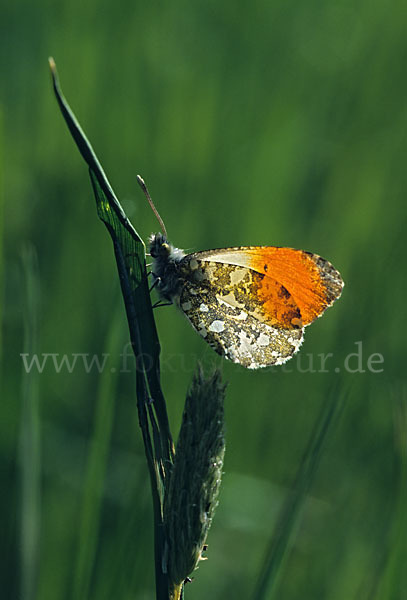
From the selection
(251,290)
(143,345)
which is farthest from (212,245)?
(143,345)

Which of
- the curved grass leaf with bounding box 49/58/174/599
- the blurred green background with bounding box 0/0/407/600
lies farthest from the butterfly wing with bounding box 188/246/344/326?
the curved grass leaf with bounding box 49/58/174/599

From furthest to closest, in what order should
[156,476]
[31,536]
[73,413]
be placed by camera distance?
[73,413] < [31,536] < [156,476]

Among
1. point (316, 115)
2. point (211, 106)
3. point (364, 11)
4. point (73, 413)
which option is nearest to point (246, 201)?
point (211, 106)

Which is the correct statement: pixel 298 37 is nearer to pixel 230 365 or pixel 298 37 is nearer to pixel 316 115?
pixel 316 115

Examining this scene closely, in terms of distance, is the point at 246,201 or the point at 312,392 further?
the point at 246,201

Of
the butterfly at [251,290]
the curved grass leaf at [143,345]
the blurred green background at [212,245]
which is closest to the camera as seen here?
the curved grass leaf at [143,345]

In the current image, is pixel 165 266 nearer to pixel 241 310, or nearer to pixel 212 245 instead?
pixel 241 310

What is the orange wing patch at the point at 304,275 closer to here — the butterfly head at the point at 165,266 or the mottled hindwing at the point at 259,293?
the mottled hindwing at the point at 259,293

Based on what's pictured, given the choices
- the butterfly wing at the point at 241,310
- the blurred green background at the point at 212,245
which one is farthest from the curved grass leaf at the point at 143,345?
the butterfly wing at the point at 241,310
